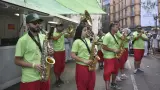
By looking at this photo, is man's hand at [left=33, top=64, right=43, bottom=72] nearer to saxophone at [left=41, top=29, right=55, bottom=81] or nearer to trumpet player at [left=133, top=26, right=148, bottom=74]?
saxophone at [left=41, top=29, right=55, bottom=81]

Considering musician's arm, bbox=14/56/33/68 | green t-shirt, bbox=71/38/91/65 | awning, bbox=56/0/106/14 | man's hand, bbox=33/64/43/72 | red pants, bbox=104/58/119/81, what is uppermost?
awning, bbox=56/0/106/14

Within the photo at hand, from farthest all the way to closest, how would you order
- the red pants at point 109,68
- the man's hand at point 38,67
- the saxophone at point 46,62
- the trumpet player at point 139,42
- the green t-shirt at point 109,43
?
the trumpet player at point 139,42 → the green t-shirt at point 109,43 → the red pants at point 109,68 → the saxophone at point 46,62 → the man's hand at point 38,67

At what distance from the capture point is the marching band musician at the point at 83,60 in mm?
4629

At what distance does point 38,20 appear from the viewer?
12.1ft

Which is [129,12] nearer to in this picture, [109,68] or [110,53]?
[110,53]

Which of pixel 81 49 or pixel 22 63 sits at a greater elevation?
pixel 81 49

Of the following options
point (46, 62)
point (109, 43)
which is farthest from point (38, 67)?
point (109, 43)

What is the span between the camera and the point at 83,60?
4633 millimetres

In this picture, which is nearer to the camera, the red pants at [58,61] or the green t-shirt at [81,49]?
the green t-shirt at [81,49]

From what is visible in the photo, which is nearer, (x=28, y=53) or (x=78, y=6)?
(x=28, y=53)

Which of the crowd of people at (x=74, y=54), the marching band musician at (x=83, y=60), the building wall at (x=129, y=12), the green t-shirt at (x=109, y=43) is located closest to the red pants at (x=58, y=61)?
the crowd of people at (x=74, y=54)

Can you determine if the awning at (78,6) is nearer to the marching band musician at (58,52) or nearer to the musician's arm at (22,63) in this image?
the marching band musician at (58,52)

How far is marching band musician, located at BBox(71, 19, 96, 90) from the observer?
4.63 metres

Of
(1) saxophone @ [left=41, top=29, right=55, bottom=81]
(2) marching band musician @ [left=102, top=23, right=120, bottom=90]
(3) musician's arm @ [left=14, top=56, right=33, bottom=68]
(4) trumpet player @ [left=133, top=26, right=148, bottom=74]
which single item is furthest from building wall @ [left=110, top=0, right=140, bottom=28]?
(3) musician's arm @ [left=14, top=56, right=33, bottom=68]
